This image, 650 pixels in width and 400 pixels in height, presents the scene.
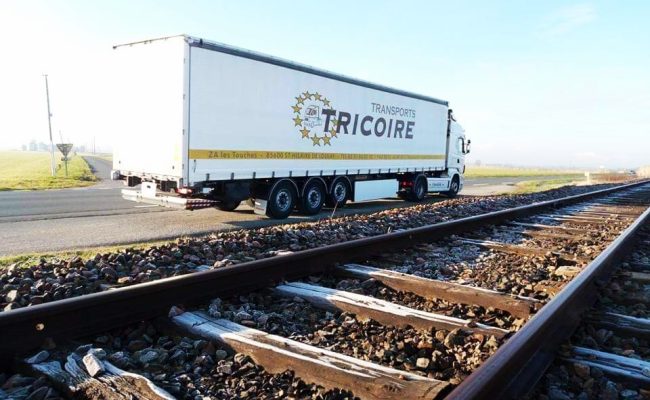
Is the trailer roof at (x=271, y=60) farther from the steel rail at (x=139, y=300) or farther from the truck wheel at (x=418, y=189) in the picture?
the steel rail at (x=139, y=300)

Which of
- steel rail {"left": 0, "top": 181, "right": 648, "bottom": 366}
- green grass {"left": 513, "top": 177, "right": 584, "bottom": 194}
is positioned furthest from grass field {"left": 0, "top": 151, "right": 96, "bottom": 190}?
green grass {"left": 513, "top": 177, "right": 584, "bottom": 194}

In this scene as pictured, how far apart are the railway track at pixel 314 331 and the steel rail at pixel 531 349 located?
10 millimetres

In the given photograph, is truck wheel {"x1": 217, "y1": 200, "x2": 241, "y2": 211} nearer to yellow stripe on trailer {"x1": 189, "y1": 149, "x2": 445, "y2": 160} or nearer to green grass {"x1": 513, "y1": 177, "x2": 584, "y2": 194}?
yellow stripe on trailer {"x1": 189, "y1": 149, "x2": 445, "y2": 160}

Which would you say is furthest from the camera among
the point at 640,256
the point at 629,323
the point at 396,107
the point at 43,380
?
the point at 396,107

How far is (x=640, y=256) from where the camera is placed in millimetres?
6949

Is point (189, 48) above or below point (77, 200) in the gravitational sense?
above

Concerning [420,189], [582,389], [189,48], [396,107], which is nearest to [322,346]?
[582,389]

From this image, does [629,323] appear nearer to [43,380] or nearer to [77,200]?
[43,380]

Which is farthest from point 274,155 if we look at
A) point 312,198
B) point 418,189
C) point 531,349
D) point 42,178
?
point 42,178

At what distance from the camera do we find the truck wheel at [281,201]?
1355 cm

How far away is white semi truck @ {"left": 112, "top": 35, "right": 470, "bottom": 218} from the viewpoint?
11.4 metres

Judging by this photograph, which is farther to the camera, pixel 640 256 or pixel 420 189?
pixel 420 189

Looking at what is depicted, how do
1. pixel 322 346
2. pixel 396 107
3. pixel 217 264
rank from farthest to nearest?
pixel 396 107 < pixel 217 264 < pixel 322 346

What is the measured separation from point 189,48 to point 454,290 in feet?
28.6
